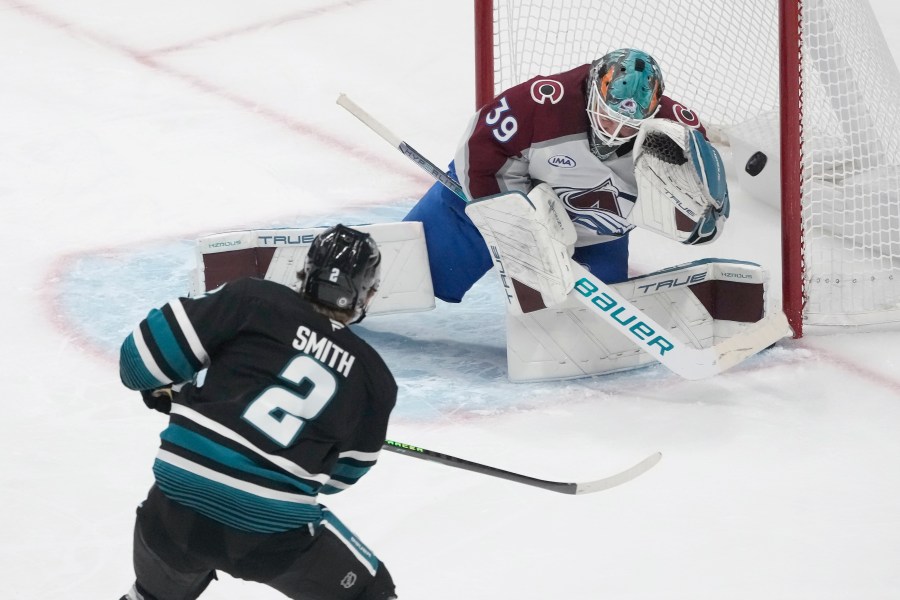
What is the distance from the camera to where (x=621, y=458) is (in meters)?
3.09

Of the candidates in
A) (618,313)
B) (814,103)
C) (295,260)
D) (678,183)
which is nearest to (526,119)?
(678,183)

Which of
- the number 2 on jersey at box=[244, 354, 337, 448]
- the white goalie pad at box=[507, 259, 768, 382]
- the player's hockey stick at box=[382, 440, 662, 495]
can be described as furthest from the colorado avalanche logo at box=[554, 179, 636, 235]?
the number 2 on jersey at box=[244, 354, 337, 448]

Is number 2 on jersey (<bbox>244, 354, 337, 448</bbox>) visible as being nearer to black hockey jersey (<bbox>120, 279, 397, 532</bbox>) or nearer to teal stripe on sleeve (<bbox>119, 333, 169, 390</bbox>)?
black hockey jersey (<bbox>120, 279, 397, 532</bbox>)

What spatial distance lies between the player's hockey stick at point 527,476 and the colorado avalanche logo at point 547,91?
0.83 m

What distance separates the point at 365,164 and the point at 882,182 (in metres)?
1.75

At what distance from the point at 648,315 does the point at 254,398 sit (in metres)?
1.73

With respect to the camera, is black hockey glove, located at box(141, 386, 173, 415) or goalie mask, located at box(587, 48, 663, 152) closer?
black hockey glove, located at box(141, 386, 173, 415)

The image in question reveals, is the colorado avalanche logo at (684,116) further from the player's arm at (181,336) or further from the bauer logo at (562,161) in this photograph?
the player's arm at (181,336)

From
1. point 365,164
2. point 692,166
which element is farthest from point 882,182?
point 365,164

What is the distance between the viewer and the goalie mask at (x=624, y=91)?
10.1ft

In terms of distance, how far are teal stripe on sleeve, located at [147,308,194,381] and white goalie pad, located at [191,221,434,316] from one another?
159cm

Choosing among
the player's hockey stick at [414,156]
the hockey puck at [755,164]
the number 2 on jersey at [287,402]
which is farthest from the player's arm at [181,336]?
the hockey puck at [755,164]

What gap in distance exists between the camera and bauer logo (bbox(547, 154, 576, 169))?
329 cm

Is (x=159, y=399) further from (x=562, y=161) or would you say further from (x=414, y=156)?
(x=414, y=156)
